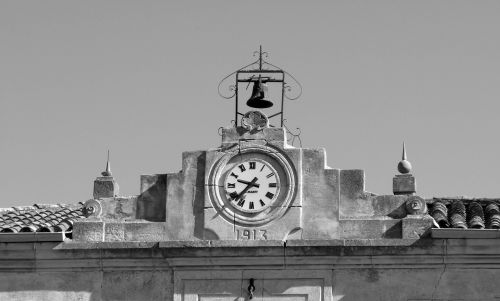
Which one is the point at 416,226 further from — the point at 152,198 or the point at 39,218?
the point at 39,218

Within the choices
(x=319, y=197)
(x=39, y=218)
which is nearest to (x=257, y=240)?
(x=319, y=197)

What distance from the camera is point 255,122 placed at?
107 feet

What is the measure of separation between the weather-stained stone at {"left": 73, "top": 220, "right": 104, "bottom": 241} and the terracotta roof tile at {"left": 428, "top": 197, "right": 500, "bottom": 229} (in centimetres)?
570

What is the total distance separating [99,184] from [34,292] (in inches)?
85.7

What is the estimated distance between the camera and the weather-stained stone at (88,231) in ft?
107

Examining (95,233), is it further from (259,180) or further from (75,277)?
(259,180)

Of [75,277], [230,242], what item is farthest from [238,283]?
[75,277]

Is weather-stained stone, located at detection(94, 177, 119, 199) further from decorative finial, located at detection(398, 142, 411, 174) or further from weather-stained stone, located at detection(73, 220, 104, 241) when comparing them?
decorative finial, located at detection(398, 142, 411, 174)

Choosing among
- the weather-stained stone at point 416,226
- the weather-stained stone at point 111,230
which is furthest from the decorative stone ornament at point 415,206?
the weather-stained stone at point 111,230

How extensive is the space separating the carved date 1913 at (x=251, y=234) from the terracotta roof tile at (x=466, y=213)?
2955 mm

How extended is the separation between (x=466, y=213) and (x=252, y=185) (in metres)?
3.78

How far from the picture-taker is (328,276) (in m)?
32.1

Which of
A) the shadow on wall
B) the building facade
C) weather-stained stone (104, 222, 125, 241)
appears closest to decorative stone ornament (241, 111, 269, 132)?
the building facade

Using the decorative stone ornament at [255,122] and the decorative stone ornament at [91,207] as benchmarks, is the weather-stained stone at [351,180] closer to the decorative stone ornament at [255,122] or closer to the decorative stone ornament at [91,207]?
the decorative stone ornament at [255,122]
